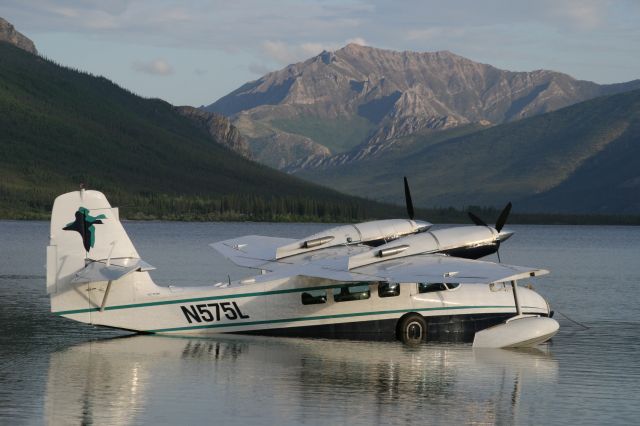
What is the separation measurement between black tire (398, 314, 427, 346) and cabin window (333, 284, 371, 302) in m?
1.27

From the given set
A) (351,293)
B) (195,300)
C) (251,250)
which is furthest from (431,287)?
(251,250)

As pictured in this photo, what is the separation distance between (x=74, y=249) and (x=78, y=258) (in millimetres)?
263

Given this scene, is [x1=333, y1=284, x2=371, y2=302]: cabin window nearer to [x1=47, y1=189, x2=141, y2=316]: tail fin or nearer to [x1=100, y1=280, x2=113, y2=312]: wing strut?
[x1=47, y1=189, x2=141, y2=316]: tail fin

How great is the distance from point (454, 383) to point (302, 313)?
6964 millimetres

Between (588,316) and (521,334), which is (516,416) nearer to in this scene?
(521,334)

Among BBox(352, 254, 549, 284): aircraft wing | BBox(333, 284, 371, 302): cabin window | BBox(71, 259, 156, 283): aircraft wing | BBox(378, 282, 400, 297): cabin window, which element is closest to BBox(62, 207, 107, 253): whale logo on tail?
BBox(71, 259, 156, 283): aircraft wing

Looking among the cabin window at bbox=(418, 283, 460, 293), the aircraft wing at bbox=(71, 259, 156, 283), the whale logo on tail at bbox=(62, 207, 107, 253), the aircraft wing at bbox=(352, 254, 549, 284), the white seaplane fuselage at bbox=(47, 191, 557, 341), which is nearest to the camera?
the aircraft wing at bbox=(352, 254, 549, 284)

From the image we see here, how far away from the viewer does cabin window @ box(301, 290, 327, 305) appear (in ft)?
100

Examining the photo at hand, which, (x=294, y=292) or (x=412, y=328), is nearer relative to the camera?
(x=294, y=292)

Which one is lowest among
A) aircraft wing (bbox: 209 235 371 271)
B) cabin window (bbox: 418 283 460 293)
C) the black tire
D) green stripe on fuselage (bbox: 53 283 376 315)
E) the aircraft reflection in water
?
the aircraft reflection in water

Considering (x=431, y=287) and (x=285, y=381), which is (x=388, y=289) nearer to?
(x=431, y=287)

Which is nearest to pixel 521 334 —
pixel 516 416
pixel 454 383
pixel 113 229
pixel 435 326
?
pixel 435 326

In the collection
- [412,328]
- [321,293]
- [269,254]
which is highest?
[269,254]

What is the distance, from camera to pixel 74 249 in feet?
95.2
